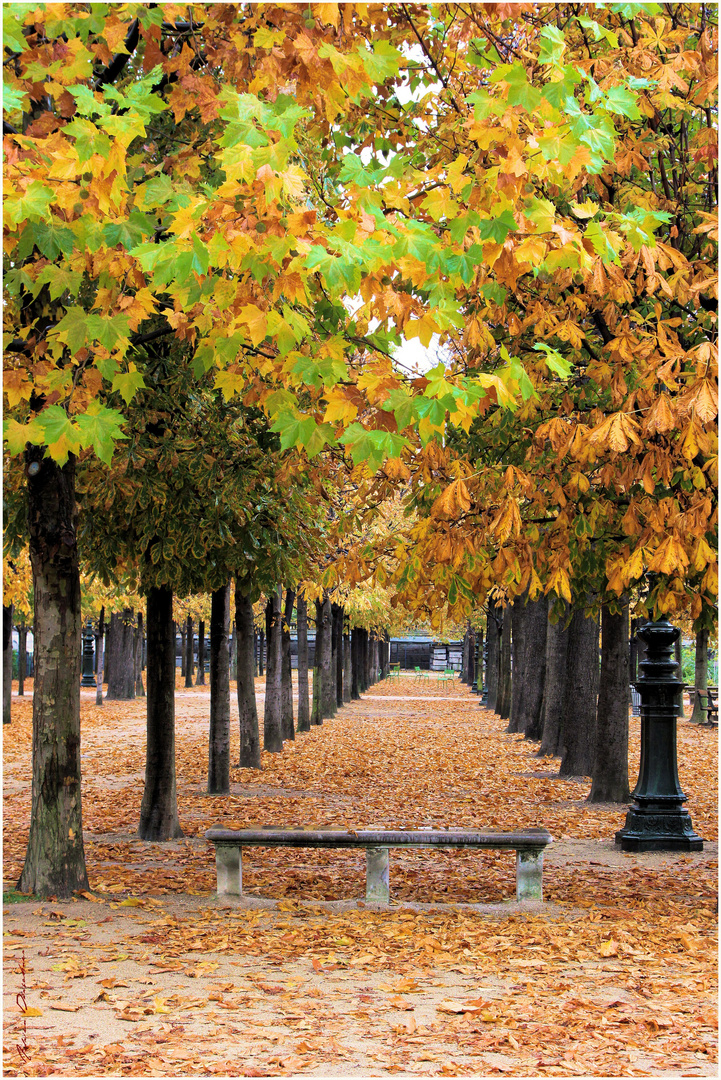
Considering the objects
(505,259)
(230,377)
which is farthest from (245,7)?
(505,259)

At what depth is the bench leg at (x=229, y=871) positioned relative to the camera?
25.6ft

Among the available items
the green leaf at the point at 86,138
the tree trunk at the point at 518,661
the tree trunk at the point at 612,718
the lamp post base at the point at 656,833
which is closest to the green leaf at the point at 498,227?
the green leaf at the point at 86,138

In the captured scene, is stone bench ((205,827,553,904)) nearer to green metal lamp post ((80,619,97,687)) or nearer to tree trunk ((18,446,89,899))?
tree trunk ((18,446,89,899))

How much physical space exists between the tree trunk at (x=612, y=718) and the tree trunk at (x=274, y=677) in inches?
252

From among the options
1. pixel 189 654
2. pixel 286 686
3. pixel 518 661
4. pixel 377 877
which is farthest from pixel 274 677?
pixel 189 654

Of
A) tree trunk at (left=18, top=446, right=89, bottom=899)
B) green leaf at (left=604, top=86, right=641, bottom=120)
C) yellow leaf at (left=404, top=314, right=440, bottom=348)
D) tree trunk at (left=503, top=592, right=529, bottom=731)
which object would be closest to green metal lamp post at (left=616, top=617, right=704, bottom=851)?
tree trunk at (left=18, top=446, right=89, bottom=899)

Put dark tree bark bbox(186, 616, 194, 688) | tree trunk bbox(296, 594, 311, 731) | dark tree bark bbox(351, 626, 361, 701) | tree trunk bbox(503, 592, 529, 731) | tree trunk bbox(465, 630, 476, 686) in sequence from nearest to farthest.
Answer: tree trunk bbox(296, 594, 311, 731) → tree trunk bbox(503, 592, 529, 731) → dark tree bark bbox(351, 626, 361, 701) → dark tree bark bbox(186, 616, 194, 688) → tree trunk bbox(465, 630, 476, 686)

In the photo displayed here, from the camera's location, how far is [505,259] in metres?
5.28

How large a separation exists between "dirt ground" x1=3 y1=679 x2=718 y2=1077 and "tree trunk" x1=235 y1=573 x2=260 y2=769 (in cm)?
338

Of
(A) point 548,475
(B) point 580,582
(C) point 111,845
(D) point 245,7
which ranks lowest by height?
(C) point 111,845

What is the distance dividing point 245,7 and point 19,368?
2983 millimetres

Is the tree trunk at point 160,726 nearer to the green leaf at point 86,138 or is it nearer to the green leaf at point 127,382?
the green leaf at point 127,382

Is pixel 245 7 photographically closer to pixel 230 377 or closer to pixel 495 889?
pixel 230 377

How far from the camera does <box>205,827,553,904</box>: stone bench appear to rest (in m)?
7.61
